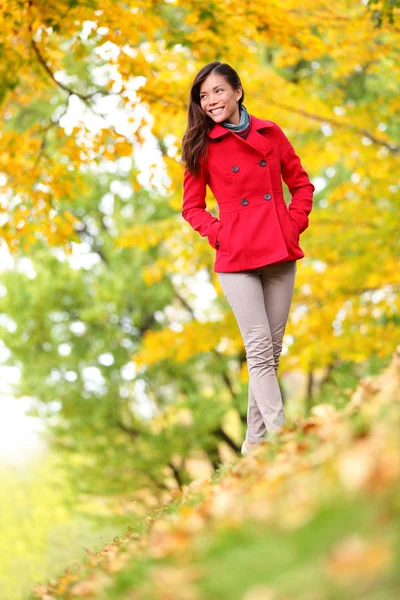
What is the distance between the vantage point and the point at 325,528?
1730 mm

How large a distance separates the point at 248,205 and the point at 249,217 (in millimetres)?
67

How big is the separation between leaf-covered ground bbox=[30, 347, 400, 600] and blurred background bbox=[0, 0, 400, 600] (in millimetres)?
1810

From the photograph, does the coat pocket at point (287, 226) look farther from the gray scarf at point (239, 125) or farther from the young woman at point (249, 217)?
the gray scarf at point (239, 125)

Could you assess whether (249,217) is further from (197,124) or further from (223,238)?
(197,124)

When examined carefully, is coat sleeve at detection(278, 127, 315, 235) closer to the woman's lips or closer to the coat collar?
the coat collar

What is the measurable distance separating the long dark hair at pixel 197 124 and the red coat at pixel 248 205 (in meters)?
0.05

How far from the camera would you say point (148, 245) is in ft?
33.7

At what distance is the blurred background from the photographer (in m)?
5.93

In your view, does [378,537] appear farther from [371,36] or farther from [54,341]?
[54,341]

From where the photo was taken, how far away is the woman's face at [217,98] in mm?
3953

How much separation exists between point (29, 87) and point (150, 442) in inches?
265

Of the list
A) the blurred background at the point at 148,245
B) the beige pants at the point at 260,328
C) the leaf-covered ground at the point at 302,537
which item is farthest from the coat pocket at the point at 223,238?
the leaf-covered ground at the point at 302,537

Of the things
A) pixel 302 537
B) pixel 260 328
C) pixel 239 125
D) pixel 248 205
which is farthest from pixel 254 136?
pixel 302 537

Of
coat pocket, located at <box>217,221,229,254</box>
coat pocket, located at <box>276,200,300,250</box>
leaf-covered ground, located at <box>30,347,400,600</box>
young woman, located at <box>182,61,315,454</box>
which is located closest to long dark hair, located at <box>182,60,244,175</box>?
young woman, located at <box>182,61,315,454</box>
